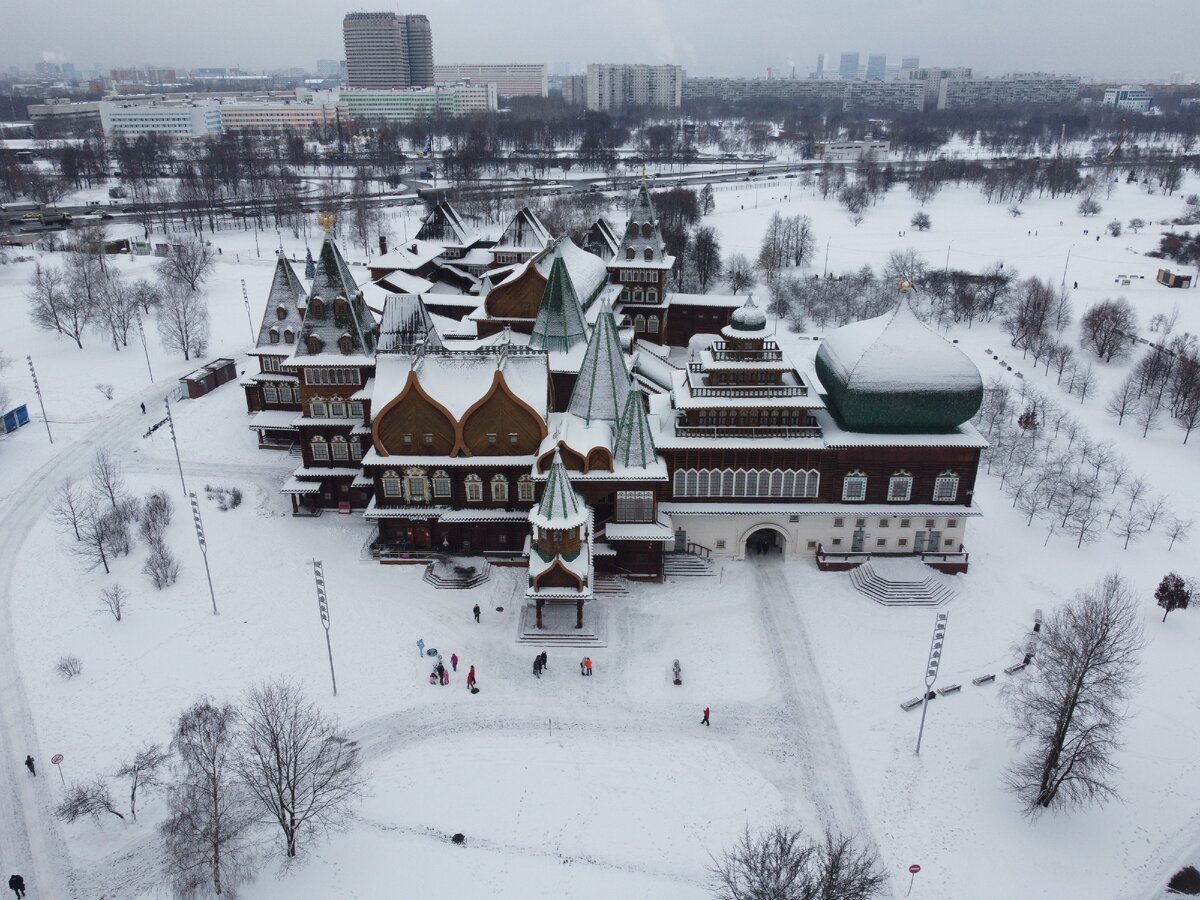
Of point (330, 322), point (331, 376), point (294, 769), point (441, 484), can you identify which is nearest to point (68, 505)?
point (331, 376)

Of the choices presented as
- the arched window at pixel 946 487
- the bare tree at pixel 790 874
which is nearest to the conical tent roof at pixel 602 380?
the arched window at pixel 946 487

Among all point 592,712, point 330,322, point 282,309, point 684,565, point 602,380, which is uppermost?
point 330,322

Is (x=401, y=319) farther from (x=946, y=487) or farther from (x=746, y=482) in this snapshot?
(x=946, y=487)

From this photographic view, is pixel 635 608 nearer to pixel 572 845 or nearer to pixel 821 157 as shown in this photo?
pixel 572 845

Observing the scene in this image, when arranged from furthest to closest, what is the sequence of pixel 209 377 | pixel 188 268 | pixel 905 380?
pixel 188 268, pixel 209 377, pixel 905 380

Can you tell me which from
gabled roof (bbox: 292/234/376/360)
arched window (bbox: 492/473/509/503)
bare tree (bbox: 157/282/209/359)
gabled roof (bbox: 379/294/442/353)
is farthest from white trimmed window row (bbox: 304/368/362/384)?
bare tree (bbox: 157/282/209/359)

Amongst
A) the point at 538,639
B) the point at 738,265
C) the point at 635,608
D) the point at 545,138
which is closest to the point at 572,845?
the point at 538,639
